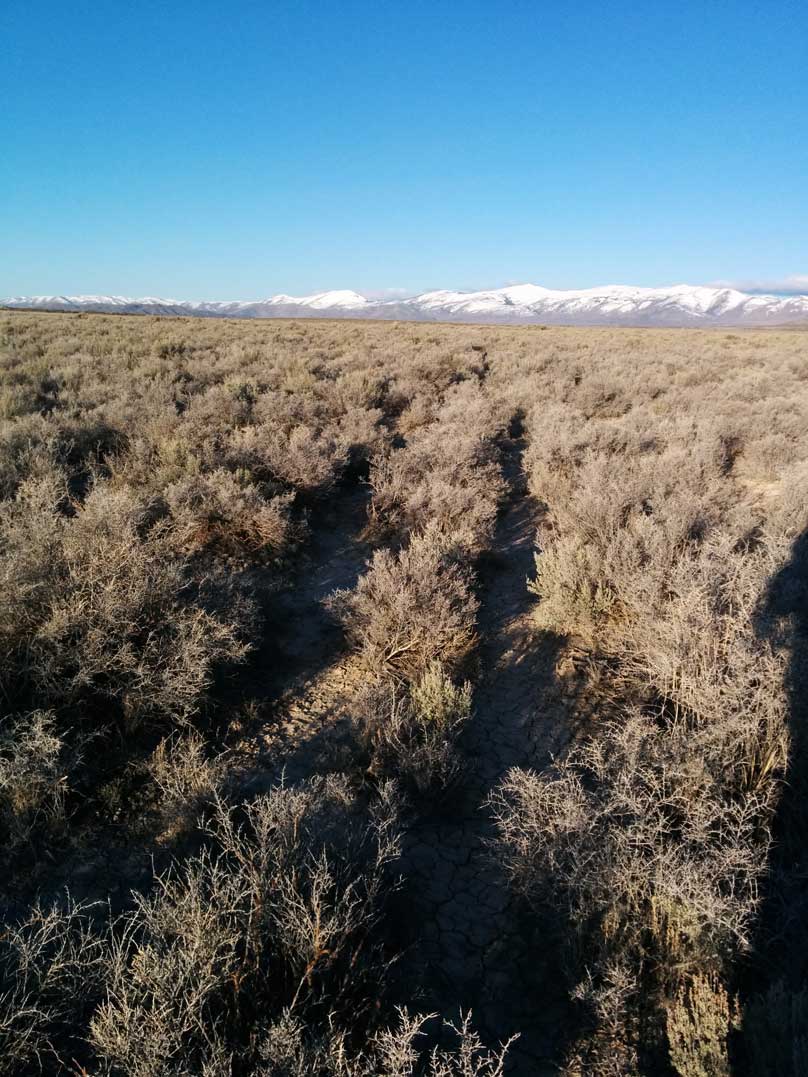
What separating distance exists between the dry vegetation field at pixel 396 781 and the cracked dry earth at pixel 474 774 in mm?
18

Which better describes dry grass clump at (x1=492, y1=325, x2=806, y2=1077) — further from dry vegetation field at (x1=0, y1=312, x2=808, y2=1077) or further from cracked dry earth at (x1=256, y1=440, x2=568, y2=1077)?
cracked dry earth at (x1=256, y1=440, x2=568, y2=1077)

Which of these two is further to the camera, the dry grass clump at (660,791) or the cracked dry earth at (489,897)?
the cracked dry earth at (489,897)

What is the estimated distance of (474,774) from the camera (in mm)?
3609

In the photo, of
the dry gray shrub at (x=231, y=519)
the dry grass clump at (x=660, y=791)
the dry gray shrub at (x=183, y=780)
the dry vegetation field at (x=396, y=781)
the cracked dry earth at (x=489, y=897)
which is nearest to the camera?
the dry vegetation field at (x=396, y=781)

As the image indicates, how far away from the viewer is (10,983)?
2.08 m

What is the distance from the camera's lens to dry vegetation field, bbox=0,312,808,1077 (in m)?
2.03

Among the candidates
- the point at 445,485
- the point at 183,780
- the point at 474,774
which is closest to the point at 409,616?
the point at 474,774

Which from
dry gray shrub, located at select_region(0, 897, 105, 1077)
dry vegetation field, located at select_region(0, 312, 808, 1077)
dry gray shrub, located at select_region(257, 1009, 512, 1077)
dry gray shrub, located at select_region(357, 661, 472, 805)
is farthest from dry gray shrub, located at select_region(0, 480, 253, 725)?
dry gray shrub, located at select_region(257, 1009, 512, 1077)

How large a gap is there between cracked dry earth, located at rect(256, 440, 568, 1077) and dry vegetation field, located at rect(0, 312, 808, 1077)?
18mm

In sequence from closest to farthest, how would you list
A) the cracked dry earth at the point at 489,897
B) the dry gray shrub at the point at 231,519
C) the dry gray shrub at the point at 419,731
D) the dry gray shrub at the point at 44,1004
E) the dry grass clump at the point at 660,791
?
the dry gray shrub at the point at 44,1004 → the dry grass clump at the point at 660,791 → the cracked dry earth at the point at 489,897 → the dry gray shrub at the point at 419,731 → the dry gray shrub at the point at 231,519

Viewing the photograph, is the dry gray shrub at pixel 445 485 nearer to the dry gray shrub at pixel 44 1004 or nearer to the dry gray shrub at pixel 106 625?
the dry gray shrub at pixel 106 625

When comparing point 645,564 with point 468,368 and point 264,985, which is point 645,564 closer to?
point 264,985

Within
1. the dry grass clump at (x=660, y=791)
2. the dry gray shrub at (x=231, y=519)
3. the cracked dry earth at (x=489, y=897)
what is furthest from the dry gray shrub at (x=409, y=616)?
the dry gray shrub at (x=231, y=519)

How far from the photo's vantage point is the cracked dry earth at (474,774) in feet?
7.82
